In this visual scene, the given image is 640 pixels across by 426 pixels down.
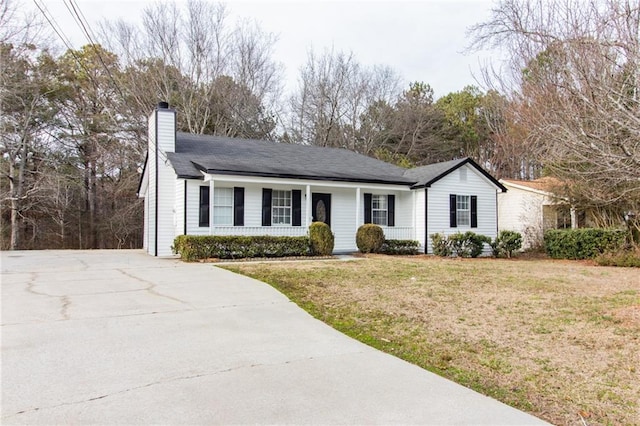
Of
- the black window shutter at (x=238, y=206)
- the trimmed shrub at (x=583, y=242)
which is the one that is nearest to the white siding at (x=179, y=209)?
the black window shutter at (x=238, y=206)

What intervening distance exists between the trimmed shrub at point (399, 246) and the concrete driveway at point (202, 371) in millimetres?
10788

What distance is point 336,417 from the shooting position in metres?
2.90

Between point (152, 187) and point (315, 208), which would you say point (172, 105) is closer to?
point (152, 187)

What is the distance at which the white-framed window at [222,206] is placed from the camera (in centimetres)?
1498

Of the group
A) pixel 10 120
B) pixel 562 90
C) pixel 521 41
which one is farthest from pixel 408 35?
pixel 10 120

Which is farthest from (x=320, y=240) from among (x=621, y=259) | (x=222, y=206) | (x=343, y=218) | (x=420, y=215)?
(x=621, y=259)

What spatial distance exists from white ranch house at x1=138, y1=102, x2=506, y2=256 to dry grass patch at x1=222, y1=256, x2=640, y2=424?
17.7 feet

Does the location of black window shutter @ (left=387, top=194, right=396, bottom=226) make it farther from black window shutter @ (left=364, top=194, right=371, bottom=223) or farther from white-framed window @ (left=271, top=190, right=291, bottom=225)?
white-framed window @ (left=271, top=190, right=291, bottom=225)

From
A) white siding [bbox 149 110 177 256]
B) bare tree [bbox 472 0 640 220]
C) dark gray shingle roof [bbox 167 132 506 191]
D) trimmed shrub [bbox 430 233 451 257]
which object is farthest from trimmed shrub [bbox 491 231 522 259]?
white siding [bbox 149 110 177 256]

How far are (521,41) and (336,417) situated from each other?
5857 millimetres

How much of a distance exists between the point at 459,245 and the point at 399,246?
2300mm

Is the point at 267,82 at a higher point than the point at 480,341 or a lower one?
higher

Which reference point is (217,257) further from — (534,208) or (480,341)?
(534,208)

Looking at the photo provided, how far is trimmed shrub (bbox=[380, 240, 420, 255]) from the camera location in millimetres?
16891
